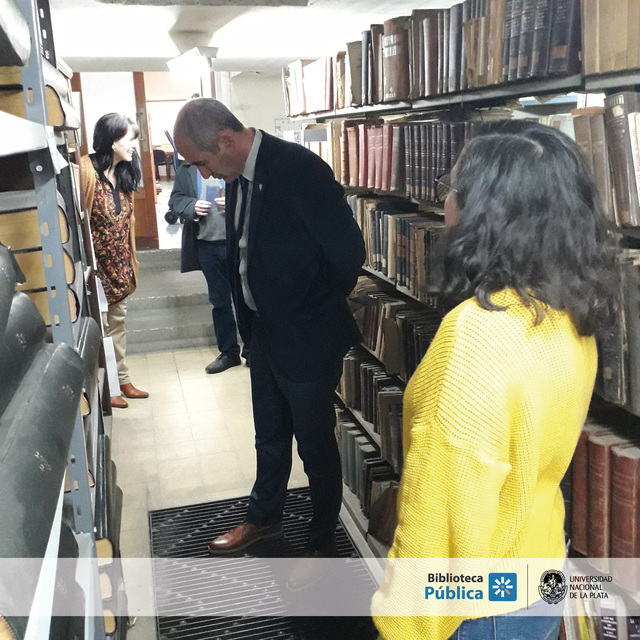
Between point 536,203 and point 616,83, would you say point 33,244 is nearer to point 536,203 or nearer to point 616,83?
point 536,203

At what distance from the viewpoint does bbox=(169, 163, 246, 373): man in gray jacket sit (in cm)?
462

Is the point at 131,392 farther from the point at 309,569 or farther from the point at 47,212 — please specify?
the point at 47,212

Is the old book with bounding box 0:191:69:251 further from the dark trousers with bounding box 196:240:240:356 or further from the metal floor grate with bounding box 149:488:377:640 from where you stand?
the dark trousers with bounding box 196:240:240:356

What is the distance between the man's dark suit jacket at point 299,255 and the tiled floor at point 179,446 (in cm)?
108

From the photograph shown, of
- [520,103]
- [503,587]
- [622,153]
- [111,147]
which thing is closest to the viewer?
[503,587]

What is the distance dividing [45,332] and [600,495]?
1198 mm

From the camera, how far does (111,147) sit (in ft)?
12.7

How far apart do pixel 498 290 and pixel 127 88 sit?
781cm

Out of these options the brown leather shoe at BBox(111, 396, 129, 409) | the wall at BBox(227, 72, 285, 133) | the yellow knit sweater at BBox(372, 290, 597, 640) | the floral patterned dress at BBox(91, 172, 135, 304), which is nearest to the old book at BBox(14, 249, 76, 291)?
the yellow knit sweater at BBox(372, 290, 597, 640)

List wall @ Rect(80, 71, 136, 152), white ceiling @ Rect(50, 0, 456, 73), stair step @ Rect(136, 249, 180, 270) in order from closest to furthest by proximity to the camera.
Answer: white ceiling @ Rect(50, 0, 456, 73), stair step @ Rect(136, 249, 180, 270), wall @ Rect(80, 71, 136, 152)

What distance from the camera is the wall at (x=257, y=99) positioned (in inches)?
299

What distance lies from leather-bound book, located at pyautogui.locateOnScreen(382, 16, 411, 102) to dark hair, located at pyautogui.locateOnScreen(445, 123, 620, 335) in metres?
1.61

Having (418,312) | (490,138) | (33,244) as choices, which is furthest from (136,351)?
(490,138)

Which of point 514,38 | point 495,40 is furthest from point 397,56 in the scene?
point 514,38
